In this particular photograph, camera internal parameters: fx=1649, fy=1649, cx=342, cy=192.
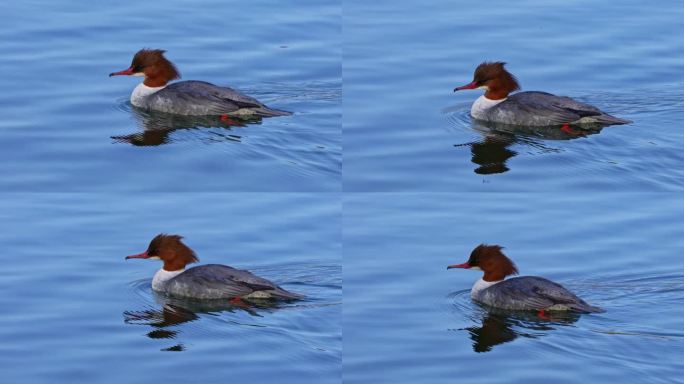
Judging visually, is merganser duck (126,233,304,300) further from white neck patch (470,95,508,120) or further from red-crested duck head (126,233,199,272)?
white neck patch (470,95,508,120)

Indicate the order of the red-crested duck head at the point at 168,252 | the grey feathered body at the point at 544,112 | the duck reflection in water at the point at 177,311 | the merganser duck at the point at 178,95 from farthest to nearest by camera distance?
1. the merganser duck at the point at 178,95
2. the grey feathered body at the point at 544,112
3. the red-crested duck head at the point at 168,252
4. the duck reflection in water at the point at 177,311

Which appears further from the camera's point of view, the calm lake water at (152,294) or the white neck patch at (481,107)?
the white neck patch at (481,107)

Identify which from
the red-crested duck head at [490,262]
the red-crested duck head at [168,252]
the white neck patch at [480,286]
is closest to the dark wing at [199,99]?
the red-crested duck head at [168,252]

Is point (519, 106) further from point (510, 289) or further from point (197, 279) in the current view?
point (197, 279)

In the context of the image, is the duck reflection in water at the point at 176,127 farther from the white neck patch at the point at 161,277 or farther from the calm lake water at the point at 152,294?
the white neck patch at the point at 161,277

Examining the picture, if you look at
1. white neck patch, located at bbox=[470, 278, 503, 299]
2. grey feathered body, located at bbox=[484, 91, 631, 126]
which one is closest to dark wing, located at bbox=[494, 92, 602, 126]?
grey feathered body, located at bbox=[484, 91, 631, 126]

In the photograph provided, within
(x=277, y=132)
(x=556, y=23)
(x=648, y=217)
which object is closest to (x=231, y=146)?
(x=277, y=132)

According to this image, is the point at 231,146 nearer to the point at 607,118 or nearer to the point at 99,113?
the point at 99,113
